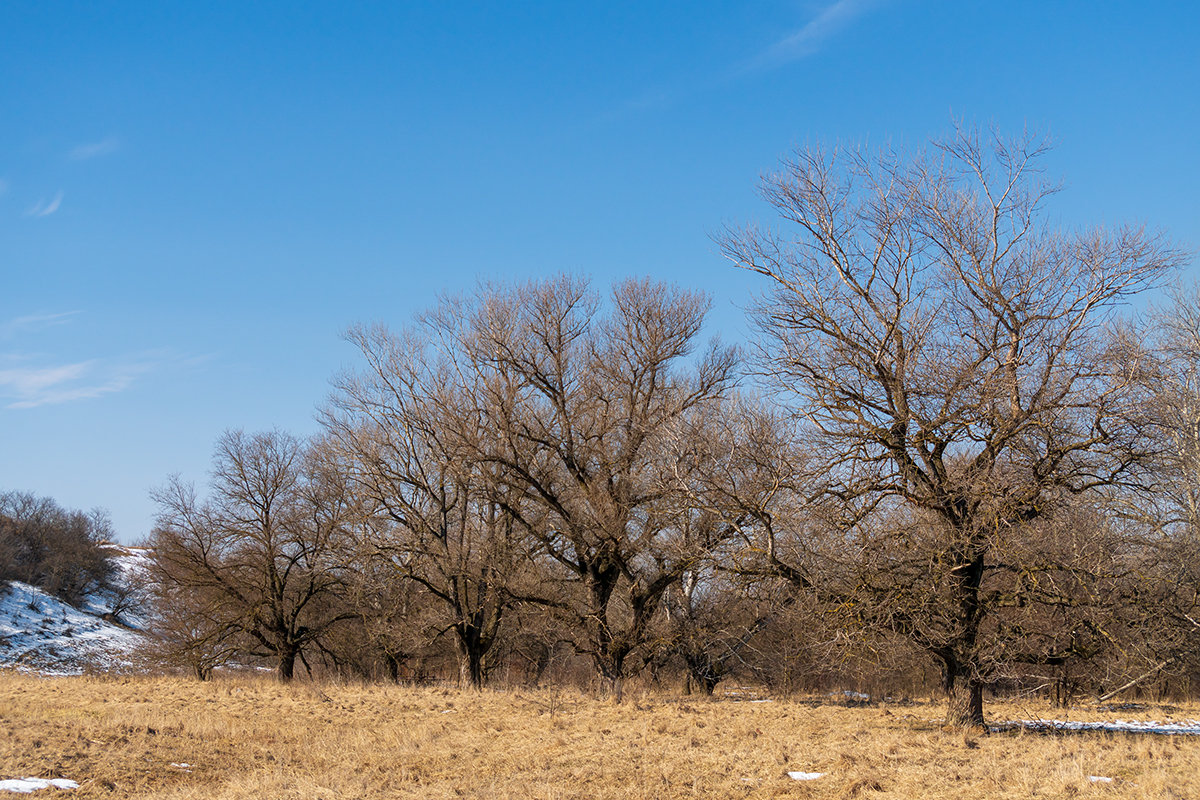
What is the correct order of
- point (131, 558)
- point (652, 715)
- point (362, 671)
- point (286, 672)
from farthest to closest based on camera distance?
point (131, 558) < point (362, 671) < point (286, 672) < point (652, 715)

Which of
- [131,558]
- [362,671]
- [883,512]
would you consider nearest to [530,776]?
[883,512]

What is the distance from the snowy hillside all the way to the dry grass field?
24707 mm

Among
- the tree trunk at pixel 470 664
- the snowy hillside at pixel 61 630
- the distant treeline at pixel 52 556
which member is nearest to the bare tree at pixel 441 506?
the tree trunk at pixel 470 664

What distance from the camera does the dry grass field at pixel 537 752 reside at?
887 cm

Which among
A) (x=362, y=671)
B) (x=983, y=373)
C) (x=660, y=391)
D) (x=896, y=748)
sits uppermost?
(x=660, y=391)

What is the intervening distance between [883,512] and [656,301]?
366 inches

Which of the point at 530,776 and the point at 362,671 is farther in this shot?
the point at 362,671

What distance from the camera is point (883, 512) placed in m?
13.1

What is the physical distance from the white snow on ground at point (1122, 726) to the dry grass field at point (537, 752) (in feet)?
3.34

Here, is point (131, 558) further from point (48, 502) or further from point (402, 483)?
point (402, 483)

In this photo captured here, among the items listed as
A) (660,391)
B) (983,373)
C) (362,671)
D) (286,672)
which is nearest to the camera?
(983,373)

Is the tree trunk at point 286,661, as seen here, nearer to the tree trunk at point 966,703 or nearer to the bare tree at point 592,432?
the bare tree at point 592,432

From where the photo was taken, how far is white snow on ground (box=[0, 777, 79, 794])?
815 cm

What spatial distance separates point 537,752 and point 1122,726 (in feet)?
34.9
